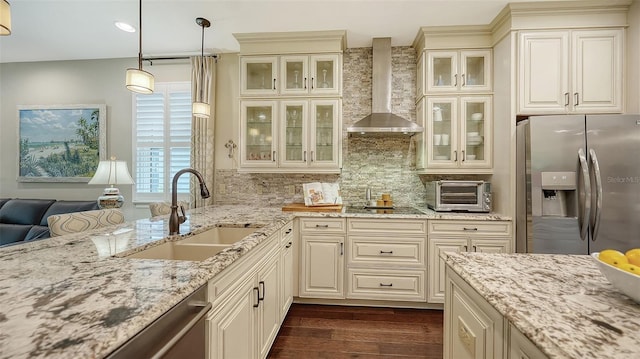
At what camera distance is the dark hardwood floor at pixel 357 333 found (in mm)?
1948

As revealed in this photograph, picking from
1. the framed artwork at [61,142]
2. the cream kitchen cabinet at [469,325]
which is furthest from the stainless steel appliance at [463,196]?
the framed artwork at [61,142]

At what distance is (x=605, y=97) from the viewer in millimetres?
2320

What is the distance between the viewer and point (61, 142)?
143 inches

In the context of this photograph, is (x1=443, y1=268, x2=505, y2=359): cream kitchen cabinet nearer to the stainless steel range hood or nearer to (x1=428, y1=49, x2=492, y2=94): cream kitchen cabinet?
the stainless steel range hood

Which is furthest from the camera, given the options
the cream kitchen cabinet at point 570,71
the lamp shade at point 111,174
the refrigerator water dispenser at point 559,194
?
the lamp shade at point 111,174

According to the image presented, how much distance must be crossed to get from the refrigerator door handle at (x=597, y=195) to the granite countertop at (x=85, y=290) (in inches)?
98.1

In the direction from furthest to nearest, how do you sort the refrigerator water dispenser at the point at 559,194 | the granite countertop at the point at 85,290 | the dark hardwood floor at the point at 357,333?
the refrigerator water dispenser at the point at 559,194 < the dark hardwood floor at the point at 357,333 < the granite countertop at the point at 85,290

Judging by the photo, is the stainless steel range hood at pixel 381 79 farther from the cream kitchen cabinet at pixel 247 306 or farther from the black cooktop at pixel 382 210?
the cream kitchen cabinet at pixel 247 306

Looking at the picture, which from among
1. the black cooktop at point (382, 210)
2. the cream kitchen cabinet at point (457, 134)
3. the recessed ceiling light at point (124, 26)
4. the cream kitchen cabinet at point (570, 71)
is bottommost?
the black cooktop at point (382, 210)

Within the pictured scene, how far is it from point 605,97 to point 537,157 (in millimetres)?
952

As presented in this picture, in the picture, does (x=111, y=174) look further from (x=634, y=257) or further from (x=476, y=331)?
(x=634, y=257)

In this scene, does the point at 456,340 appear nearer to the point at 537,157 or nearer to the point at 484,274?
the point at 484,274

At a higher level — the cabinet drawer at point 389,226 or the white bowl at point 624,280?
the white bowl at point 624,280

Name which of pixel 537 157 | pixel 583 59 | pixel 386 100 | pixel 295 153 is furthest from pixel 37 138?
pixel 583 59
